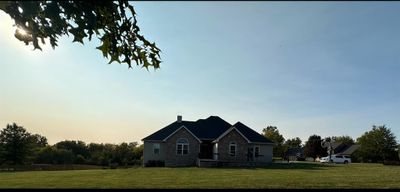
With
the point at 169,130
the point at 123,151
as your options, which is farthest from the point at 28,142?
the point at 169,130

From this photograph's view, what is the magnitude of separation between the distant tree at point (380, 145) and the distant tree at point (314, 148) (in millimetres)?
11479

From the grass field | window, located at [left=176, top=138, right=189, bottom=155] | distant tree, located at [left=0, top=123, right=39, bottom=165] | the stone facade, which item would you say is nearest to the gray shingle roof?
the stone facade

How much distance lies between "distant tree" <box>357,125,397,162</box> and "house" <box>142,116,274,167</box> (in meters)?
41.1

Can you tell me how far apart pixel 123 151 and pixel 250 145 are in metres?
27.4

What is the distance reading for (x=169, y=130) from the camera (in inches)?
1884

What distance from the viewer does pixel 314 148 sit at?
92.8 m

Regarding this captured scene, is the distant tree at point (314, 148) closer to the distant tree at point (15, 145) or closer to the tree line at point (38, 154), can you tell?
the tree line at point (38, 154)

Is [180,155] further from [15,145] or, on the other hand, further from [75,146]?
[75,146]

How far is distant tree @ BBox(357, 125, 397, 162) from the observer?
7994 cm

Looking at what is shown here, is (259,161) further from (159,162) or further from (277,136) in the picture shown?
(277,136)

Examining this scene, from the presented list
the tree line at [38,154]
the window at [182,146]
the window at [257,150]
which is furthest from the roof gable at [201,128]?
the tree line at [38,154]

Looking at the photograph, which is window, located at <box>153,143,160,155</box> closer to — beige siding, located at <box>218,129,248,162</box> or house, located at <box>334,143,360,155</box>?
beige siding, located at <box>218,129,248,162</box>

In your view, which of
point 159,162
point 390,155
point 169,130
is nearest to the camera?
point 159,162

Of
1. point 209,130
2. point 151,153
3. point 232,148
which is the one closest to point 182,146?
point 151,153
